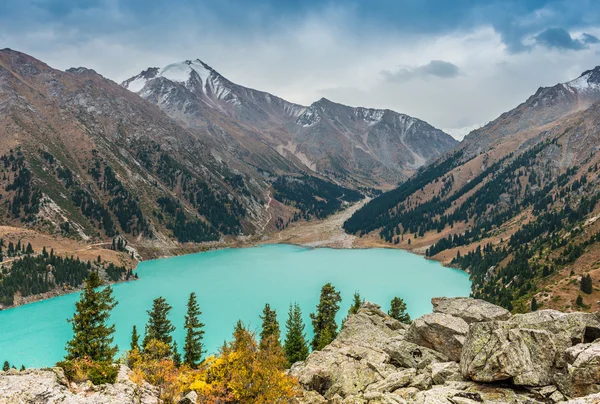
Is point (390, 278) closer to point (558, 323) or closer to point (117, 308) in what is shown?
point (117, 308)

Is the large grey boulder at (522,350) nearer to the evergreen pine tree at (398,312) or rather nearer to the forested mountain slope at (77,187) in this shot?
the evergreen pine tree at (398,312)

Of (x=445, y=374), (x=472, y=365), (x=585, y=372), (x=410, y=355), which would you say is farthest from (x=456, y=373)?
(x=410, y=355)

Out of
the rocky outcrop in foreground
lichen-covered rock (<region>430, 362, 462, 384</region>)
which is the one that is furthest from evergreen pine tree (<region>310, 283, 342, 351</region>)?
lichen-covered rock (<region>430, 362, 462, 384</region>)

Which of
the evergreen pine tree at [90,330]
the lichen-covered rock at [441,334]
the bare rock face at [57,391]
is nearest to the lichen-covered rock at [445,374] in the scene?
the lichen-covered rock at [441,334]

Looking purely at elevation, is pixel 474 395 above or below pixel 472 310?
above

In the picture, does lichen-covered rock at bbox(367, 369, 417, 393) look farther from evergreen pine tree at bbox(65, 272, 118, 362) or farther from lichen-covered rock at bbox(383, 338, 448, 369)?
evergreen pine tree at bbox(65, 272, 118, 362)

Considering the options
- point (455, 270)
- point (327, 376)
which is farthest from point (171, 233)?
point (327, 376)

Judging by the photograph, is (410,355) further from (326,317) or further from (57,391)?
(326,317)

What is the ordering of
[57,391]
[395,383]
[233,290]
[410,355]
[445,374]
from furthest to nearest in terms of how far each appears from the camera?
[233,290] → [410,355] → [395,383] → [445,374] → [57,391]
